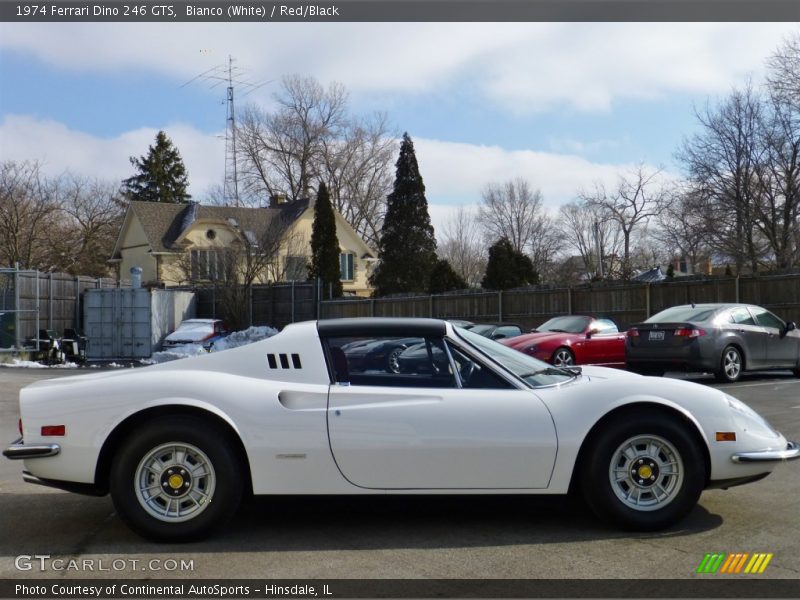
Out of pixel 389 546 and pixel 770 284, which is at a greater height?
pixel 770 284

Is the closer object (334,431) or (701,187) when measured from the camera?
(334,431)

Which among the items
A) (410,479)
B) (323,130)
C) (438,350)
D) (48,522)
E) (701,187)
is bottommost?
(48,522)

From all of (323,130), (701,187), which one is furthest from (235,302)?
(323,130)

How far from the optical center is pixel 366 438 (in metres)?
4.80

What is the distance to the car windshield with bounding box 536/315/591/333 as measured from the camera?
1664 centimetres

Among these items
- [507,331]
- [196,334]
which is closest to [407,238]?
[196,334]

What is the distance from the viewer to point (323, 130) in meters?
59.5

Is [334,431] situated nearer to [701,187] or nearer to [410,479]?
[410,479]

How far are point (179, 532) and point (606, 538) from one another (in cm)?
249

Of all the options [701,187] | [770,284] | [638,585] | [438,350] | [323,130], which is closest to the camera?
[638,585]

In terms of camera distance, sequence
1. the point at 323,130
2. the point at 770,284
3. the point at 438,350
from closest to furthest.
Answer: the point at 438,350 < the point at 770,284 < the point at 323,130

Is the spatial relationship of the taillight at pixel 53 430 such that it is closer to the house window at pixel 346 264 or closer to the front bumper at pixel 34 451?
the front bumper at pixel 34 451

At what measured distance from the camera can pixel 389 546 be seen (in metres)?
4.75

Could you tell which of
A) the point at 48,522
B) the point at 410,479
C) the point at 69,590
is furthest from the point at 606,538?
the point at 48,522
